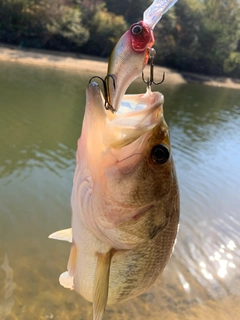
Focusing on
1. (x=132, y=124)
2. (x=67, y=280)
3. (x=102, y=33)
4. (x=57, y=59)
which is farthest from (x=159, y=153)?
(x=102, y=33)

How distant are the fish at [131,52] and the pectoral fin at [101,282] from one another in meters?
0.75

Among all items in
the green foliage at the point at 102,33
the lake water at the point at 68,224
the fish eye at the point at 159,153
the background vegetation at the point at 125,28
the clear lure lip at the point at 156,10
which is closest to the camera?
the clear lure lip at the point at 156,10

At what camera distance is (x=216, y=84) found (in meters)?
41.5

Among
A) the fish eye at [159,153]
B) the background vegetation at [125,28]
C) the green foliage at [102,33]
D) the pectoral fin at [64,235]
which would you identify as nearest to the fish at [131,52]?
the fish eye at [159,153]

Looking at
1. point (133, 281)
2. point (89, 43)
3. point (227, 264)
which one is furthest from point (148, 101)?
point (89, 43)

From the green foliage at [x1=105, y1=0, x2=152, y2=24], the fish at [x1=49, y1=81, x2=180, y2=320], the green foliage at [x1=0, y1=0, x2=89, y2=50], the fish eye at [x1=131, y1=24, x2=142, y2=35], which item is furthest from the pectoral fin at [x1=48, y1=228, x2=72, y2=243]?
the green foliage at [x1=105, y1=0, x2=152, y2=24]

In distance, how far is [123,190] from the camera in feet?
5.16

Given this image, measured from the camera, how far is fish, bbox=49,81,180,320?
1.48 meters

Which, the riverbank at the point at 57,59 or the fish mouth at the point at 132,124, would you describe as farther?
the riverbank at the point at 57,59

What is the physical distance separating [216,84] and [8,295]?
40.5 meters

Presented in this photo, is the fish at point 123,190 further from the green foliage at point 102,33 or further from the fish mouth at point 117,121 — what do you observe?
the green foliage at point 102,33

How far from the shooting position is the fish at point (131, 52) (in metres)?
1.46

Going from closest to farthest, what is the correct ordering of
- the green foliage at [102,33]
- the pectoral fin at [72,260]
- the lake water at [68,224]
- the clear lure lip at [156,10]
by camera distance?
the clear lure lip at [156,10] → the pectoral fin at [72,260] → the lake water at [68,224] → the green foliage at [102,33]

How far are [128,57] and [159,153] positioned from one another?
437 mm
